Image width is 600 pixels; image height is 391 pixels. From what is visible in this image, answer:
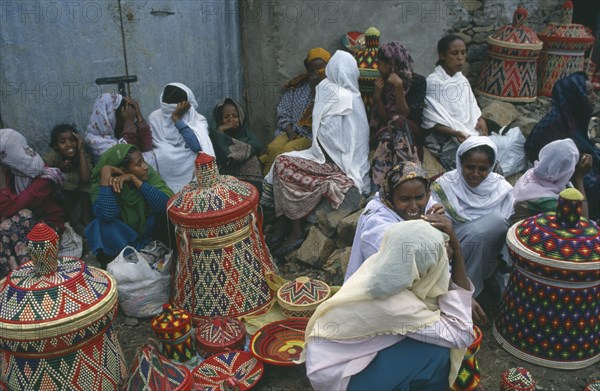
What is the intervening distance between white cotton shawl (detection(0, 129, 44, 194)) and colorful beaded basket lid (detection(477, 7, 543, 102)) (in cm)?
468

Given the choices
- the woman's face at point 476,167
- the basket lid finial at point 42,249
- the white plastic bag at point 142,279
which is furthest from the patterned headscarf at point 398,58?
the basket lid finial at point 42,249

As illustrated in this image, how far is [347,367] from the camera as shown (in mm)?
2514

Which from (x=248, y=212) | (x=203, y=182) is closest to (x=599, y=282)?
(x=248, y=212)

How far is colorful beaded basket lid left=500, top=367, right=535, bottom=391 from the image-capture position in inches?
122

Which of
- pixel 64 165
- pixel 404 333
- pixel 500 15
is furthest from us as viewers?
pixel 500 15

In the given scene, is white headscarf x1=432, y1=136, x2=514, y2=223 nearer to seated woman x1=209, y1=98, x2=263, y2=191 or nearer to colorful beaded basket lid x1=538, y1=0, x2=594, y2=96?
seated woman x1=209, y1=98, x2=263, y2=191

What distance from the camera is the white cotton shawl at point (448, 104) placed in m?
5.30

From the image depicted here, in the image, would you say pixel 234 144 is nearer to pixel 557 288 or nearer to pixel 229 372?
pixel 229 372

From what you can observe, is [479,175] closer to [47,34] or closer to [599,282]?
[599,282]

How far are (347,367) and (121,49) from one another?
4.13 m

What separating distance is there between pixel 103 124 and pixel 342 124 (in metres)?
2.12

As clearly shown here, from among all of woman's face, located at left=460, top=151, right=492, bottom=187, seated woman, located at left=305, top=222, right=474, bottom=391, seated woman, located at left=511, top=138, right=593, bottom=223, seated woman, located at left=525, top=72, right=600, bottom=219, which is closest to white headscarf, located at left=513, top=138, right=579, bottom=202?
seated woman, located at left=511, top=138, right=593, bottom=223

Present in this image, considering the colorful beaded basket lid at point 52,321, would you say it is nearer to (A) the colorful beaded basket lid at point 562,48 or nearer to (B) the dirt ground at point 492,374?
(B) the dirt ground at point 492,374

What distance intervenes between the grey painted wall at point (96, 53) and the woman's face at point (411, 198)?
3.32 m
